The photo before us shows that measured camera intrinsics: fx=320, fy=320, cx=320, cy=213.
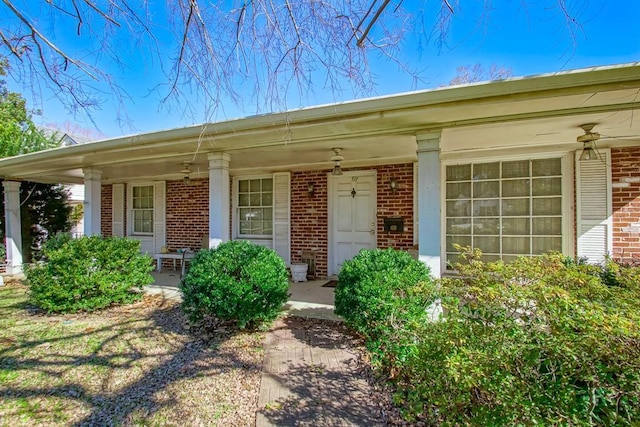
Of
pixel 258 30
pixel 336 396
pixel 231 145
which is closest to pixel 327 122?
pixel 258 30

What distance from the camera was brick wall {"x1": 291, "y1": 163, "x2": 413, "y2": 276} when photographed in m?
6.11

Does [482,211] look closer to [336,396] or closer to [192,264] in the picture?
[336,396]

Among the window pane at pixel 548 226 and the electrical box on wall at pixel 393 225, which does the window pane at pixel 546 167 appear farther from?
the electrical box on wall at pixel 393 225

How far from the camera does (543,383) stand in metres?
1.38

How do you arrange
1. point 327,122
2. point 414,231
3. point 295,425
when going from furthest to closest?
point 414,231 → point 327,122 → point 295,425

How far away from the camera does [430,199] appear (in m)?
3.60

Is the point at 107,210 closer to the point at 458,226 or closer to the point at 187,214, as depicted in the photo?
the point at 187,214

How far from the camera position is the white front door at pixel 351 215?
6473 mm

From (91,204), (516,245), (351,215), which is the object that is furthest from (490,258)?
(91,204)

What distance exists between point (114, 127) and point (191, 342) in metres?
2.45

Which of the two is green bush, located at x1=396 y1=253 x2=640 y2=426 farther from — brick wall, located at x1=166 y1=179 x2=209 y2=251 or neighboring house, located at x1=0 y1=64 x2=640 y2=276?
brick wall, located at x1=166 y1=179 x2=209 y2=251

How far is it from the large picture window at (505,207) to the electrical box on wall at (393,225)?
81 centimetres

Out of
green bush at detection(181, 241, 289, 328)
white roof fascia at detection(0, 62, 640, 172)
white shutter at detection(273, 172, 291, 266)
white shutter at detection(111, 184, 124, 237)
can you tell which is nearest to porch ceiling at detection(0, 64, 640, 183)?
white roof fascia at detection(0, 62, 640, 172)

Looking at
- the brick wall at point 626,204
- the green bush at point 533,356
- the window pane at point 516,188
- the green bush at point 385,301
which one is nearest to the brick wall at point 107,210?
the green bush at point 385,301
